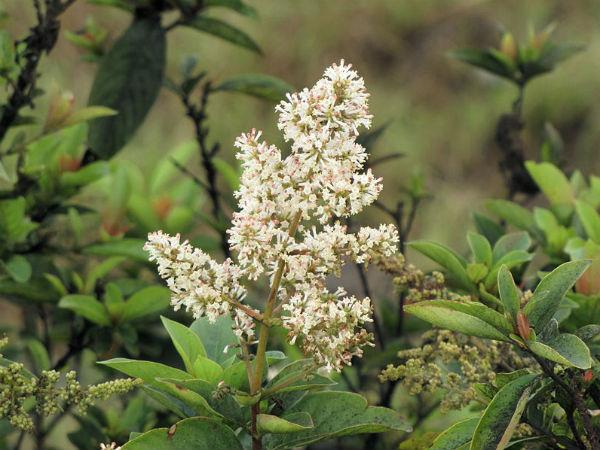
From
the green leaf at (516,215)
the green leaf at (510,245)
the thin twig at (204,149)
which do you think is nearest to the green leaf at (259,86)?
the thin twig at (204,149)

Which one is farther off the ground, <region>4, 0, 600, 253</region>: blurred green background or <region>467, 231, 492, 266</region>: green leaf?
<region>4, 0, 600, 253</region>: blurred green background

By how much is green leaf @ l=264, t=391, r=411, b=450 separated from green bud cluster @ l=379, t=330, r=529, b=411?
0.15 ft

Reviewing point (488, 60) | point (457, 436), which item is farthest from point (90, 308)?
point (488, 60)

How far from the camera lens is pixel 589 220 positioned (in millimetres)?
1731

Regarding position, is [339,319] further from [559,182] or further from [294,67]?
[294,67]

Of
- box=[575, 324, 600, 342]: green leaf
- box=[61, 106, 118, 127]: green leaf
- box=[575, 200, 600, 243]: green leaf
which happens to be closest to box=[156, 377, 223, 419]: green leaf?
box=[575, 324, 600, 342]: green leaf

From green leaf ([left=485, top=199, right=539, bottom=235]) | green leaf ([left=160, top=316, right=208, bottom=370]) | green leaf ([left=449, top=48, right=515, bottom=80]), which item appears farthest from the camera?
green leaf ([left=449, top=48, right=515, bottom=80])

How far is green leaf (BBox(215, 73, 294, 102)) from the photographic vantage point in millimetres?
2125

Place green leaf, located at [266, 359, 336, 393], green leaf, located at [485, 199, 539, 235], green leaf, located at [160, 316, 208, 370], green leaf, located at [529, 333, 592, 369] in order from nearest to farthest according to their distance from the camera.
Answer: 1. green leaf, located at [529, 333, 592, 369]
2. green leaf, located at [266, 359, 336, 393]
3. green leaf, located at [160, 316, 208, 370]
4. green leaf, located at [485, 199, 539, 235]

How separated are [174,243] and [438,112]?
16.7 feet

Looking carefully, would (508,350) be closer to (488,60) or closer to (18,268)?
(18,268)

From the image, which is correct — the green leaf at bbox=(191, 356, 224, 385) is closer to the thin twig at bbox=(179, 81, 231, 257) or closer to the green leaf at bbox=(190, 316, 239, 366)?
the green leaf at bbox=(190, 316, 239, 366)

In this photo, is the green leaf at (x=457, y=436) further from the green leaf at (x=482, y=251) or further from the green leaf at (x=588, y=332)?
the green leaf at (x=482, y=251)

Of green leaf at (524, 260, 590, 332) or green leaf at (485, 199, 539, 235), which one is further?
green leaf at (485, 199, 539, 235)
